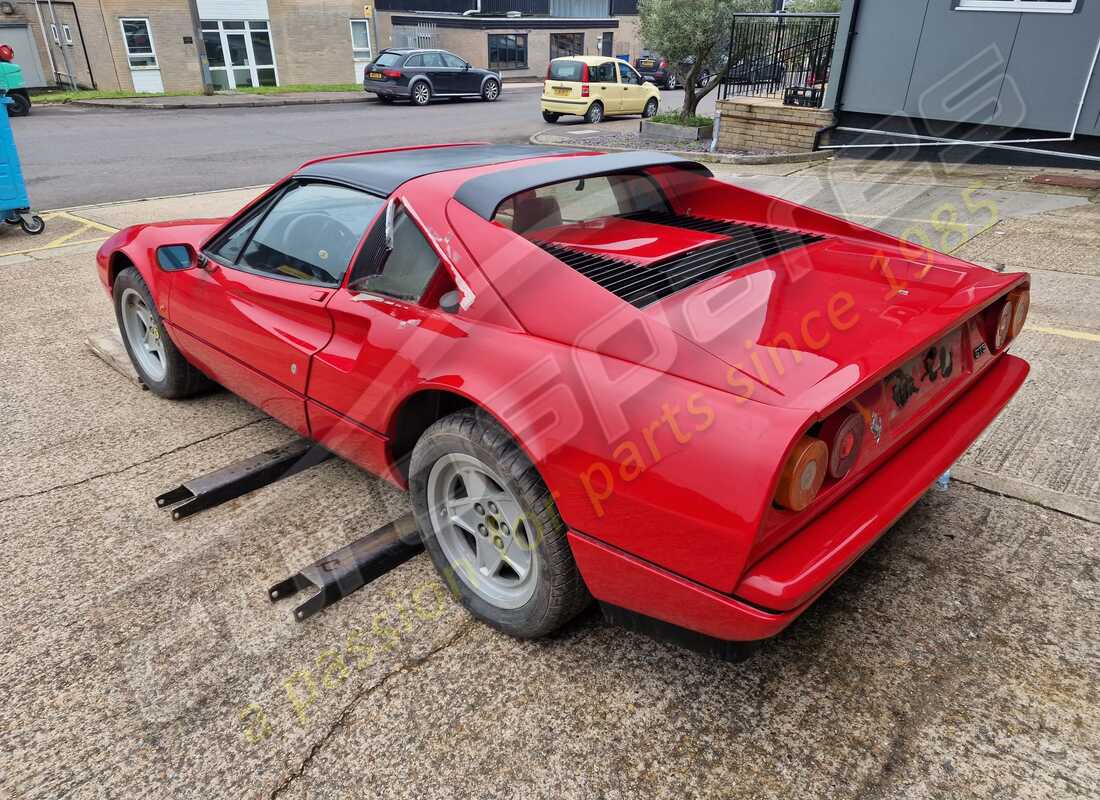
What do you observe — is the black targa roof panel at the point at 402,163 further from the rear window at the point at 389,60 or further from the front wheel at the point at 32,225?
the rear window at the point at 389,60

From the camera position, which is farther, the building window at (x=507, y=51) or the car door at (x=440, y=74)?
the building window at (x=507, y=51)

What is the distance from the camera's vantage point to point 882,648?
7.43ft

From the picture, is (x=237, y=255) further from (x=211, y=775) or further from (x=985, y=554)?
(x=985, y=554)

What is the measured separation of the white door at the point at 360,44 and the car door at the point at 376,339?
1330 inches

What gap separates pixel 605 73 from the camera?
1912 centimetres

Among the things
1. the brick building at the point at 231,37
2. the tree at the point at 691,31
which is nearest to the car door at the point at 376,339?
the tree at the point at 691,31

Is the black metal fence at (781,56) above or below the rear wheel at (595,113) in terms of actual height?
above

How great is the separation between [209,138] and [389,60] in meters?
9.35

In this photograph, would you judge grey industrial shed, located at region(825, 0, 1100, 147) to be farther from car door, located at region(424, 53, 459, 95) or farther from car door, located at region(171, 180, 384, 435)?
car door, located at region(424, 53, 459, 95)

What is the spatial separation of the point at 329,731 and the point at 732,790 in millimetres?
1089

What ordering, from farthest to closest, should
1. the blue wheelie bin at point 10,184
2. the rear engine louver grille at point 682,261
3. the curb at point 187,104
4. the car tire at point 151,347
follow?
1. the curb at point 187,104
2. the blue wheelie bin at point 10,184
3. the car tire at point 151,347
4. the rear engine louver grille at point 682,261

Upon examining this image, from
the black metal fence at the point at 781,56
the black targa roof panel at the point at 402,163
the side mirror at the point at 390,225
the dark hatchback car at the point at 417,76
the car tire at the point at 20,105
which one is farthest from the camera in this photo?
the dark hatchback car at the point at 417,76

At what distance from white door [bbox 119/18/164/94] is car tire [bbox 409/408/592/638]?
3122 centimetres

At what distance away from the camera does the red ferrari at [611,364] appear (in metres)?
1.77
